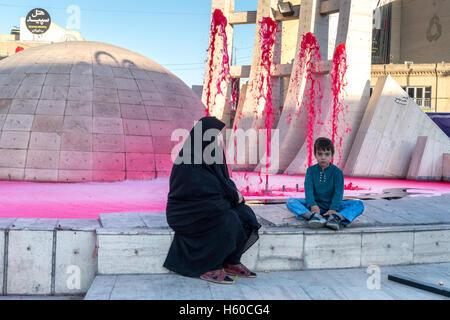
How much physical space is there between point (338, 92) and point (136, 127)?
29.8ft

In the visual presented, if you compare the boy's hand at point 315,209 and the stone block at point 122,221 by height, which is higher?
the boy's hand at point 315,209

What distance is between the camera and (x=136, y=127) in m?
10.3

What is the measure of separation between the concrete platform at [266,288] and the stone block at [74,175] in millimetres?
5902

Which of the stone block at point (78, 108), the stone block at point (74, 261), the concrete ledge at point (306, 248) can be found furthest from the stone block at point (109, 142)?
the concrete ledge at point (306, 248)

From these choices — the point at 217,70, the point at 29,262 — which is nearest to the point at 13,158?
the point at 29,262

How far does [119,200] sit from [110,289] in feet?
14.7

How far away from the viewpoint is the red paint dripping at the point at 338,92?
53.4ft

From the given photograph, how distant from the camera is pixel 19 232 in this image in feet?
13.5

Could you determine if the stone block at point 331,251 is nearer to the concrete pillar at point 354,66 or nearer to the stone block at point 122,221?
the stone block at point 122,221

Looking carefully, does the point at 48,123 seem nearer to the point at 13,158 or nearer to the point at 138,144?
the point at 13,158
